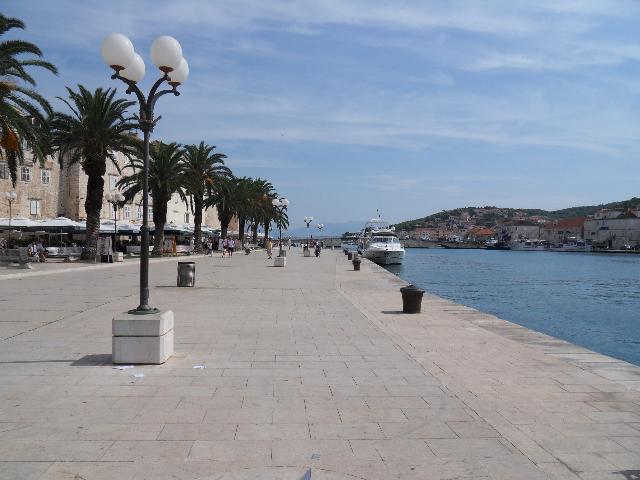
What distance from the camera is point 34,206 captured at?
5375cm

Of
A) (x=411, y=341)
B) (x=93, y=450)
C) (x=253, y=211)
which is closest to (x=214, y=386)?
(x=93, y=450)

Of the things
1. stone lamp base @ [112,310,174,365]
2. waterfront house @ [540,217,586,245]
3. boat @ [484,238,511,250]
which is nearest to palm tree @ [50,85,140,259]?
stone lamp base @ [112,310,174,365]

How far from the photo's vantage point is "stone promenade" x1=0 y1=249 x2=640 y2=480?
416 centimetres


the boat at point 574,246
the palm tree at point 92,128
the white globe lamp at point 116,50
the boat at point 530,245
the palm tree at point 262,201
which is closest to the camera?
the white globe lamp at point 116,50

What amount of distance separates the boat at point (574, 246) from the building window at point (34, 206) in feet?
457

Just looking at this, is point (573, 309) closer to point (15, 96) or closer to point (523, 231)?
point (15, 96)

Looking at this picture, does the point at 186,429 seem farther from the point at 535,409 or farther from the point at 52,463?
the point at 535,409

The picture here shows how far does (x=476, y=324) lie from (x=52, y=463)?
936 centimetres

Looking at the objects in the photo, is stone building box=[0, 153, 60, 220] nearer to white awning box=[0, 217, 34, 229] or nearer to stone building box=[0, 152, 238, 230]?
stone building box=[0, 152, 238, 230]

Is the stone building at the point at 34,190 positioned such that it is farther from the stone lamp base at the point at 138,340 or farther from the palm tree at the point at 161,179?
the stone lamp base at the point at 138,340

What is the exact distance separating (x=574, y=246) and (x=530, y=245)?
513 inches

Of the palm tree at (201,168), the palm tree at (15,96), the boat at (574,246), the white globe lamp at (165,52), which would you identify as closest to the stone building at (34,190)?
the palm tree at (201,168)

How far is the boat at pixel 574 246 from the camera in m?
155

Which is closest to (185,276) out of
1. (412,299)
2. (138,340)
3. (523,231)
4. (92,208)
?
(412,299)
